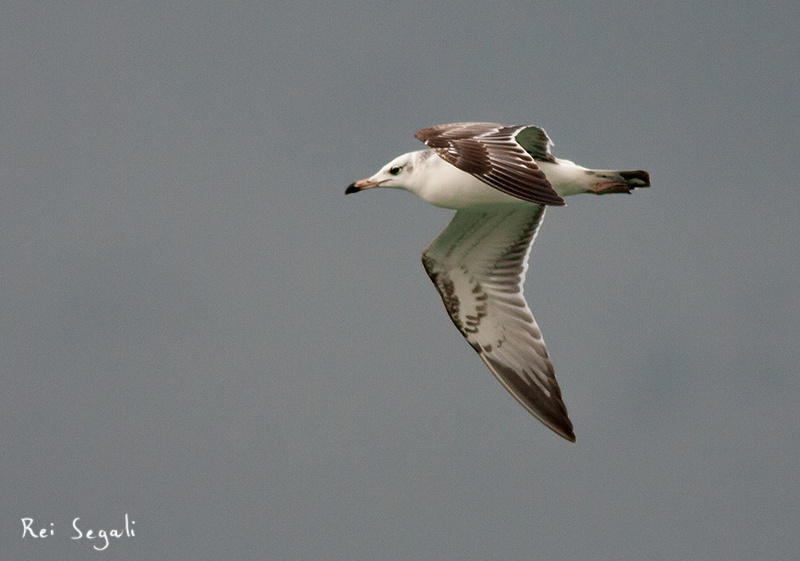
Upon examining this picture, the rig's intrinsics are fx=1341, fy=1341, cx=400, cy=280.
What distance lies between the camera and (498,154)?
49.8 ft

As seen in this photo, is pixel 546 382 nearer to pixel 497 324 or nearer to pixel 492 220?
pixel 497 324

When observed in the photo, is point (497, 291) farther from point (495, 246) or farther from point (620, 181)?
point (620, 181)

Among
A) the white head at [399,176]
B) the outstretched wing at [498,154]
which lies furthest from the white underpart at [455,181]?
the outstretched wing at [498,154]

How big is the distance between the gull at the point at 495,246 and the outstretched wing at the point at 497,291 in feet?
0.04

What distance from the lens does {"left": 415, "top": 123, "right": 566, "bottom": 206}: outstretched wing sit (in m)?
14.5

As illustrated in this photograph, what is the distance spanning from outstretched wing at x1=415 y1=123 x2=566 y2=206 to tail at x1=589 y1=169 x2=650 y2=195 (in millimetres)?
952

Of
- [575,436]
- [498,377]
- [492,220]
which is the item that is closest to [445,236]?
[492,220]

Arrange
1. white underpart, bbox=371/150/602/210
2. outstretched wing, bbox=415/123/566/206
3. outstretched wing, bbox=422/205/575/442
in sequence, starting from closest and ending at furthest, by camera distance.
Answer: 1. outstretched wing, bbox=415/123/566/206
2. white underpart, bbox=371/150/602/210
3. outstretched wing, bbox=422/205/575/442

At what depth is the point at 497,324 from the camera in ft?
60.8

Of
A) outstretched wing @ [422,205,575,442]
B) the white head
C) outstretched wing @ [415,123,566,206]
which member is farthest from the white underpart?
outstretched wing @ [422,205,575,442]

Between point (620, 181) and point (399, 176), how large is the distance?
2.81 metres

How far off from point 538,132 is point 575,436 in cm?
405

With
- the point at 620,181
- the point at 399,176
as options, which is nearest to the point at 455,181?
the point at 399,176

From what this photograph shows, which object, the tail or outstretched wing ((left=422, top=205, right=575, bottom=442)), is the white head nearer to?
outstretched wing ((left=422, top=205, right=575, bottom=442))
